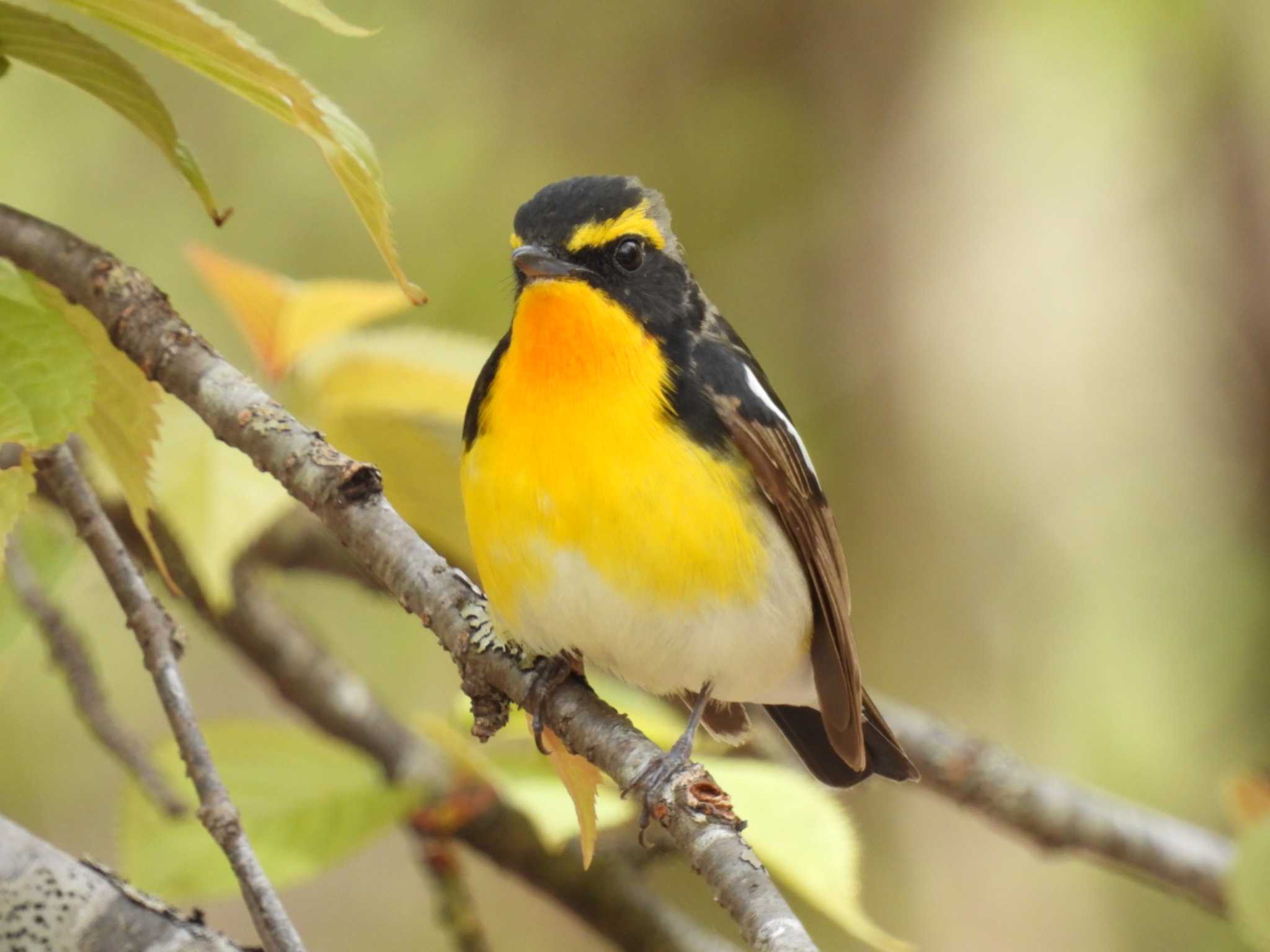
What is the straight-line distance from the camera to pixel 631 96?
538 centimetres

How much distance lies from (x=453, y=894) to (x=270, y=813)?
1.62 feet

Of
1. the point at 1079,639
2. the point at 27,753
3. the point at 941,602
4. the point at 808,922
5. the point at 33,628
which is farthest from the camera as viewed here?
the point at 941,602

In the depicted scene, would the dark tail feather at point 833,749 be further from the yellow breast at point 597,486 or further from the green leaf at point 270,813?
the green leaf at point 270,813

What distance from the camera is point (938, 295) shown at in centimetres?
582

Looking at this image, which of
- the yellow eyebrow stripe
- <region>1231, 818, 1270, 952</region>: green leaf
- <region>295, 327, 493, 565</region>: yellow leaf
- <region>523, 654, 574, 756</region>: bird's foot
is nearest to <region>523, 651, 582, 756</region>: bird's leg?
<region>523, 654, 574, 756</region>: bird's foot

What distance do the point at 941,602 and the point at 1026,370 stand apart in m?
1.02

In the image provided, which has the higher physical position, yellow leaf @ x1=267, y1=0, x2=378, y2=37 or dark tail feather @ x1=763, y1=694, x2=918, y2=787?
dark tail feather @ x1=763, y1=694, x2=918, y2=787

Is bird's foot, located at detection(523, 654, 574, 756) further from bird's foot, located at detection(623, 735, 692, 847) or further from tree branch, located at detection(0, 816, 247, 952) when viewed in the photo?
tree branch, located at detection(0, 816, 247, 952)

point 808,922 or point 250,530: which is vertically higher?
point 808,922

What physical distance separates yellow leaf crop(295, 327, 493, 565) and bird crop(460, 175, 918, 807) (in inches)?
2.7

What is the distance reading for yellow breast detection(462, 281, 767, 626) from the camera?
2320 mm

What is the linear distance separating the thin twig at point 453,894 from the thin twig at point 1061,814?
3.77 ft

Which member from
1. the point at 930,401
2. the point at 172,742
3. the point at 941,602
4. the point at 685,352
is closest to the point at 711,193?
the point at 930,401

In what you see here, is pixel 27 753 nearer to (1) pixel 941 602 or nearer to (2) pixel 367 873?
(2) pixel 367 873
